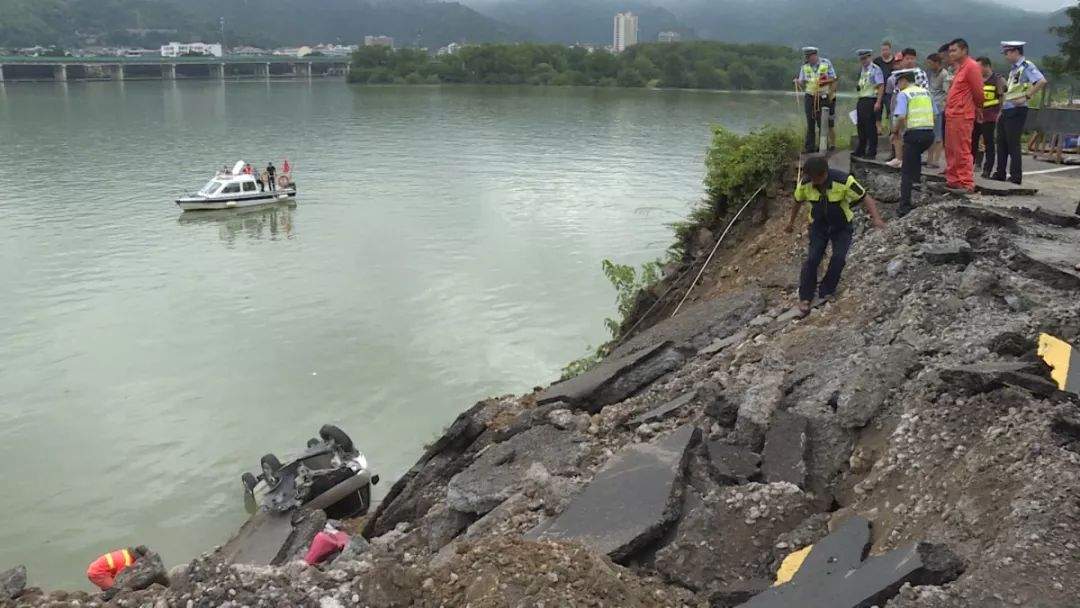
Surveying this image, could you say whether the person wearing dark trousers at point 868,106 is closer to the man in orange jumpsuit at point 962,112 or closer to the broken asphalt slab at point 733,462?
the man in orange jumpsuit at point 962,112

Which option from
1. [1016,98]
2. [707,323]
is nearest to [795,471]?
[707,323]

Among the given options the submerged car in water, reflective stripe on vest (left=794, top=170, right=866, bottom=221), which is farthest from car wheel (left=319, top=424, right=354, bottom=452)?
reflective stripe on vest (left=794, top=170, right=866, bottom=221)

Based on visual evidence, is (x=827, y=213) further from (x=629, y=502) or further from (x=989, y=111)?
(x=989, y=111)

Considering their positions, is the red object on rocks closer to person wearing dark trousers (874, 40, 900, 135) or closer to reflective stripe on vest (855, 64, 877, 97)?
reflective stripe on vest (855, 64, 877, 97)

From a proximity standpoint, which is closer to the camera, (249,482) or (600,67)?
(249,482)

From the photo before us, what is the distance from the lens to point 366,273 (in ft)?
85.4

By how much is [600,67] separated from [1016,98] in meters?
112

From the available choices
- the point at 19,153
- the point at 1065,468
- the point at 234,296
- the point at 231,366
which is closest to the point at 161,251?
the point at 234,296

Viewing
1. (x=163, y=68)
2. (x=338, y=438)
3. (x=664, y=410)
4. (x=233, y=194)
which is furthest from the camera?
(x=163, y=68)

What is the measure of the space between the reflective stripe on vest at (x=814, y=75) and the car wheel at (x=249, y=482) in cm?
1082

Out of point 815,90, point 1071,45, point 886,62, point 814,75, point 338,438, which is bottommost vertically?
point 338,438

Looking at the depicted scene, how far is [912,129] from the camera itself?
11.0 metres

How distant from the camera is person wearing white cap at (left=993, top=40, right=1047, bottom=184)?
12.2 metres

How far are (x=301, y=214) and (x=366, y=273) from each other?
34.7 feet
